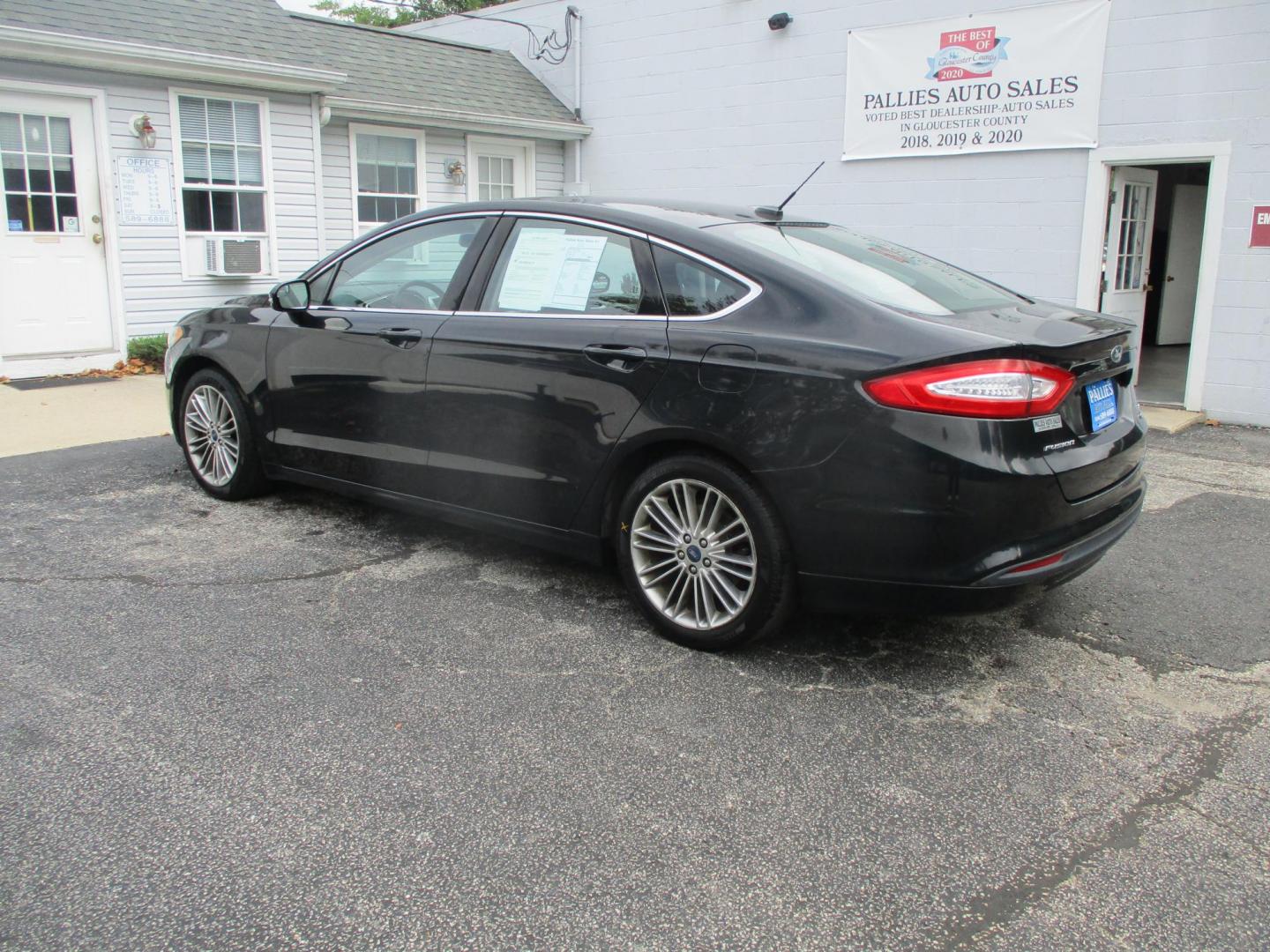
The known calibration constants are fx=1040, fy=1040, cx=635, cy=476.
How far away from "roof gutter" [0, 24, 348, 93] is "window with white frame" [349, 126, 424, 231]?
1.45 meters

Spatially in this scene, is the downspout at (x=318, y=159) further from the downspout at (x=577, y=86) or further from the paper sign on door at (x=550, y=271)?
the paper sign on door at (x=550, y=271)

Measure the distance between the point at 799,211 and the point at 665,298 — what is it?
27.7 ft

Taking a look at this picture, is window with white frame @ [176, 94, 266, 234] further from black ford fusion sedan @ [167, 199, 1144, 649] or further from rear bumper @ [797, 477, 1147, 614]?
rear bumper @ [797, 477, 1147, 614]

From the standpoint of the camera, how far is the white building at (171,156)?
9.09m

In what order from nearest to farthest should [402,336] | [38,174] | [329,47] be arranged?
1. [402,336]
2. [38,174]
3. [329,47]

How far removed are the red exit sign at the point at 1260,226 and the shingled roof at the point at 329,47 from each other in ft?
27.1

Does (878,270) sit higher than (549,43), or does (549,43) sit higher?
(549,43)

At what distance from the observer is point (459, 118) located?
492 inches

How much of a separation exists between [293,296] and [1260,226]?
760cm

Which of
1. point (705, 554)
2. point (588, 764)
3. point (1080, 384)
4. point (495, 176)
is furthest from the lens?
point (495, 176)

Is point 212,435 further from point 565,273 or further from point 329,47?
point 329,47

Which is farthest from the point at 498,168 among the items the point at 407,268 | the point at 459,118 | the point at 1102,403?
the point at 1102,403

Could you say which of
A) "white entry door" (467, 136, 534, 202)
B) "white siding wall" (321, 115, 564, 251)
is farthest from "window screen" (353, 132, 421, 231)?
"white entry door" (467, 136, 534, 202)

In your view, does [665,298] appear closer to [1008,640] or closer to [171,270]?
[1008,640]
